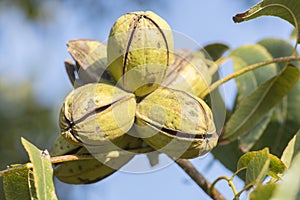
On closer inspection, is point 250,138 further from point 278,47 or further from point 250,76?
point 278,47

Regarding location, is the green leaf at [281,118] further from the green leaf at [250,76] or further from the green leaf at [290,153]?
the green leaf at [290,153]

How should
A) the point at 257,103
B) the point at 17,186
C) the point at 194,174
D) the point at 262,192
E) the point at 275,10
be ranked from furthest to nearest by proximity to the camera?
the point at 257,103 → the point at 194,174 → the point at 275,10 → the point at 17,186 → the point at 262,192

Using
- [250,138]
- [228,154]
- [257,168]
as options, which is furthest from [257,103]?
[257,168]

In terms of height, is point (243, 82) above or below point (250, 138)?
above

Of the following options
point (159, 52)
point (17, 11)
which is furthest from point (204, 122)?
point (17, 11)

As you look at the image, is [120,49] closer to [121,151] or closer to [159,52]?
[159,52]

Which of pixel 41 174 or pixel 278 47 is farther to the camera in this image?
pixel 278 47
